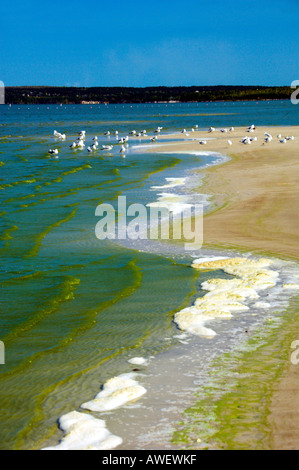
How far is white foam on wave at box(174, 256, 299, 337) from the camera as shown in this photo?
7.18 metres

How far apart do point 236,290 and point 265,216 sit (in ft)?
16.2

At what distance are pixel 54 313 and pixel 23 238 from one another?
4577 millimetres

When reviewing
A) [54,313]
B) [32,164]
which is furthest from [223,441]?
[32,164]

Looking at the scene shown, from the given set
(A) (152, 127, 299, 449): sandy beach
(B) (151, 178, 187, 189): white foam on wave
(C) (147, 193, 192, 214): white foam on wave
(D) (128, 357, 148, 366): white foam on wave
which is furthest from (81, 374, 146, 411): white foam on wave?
(B) (151, 178, 187, 189): white foam on wave

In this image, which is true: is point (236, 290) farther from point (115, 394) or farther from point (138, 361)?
point (115, 394)

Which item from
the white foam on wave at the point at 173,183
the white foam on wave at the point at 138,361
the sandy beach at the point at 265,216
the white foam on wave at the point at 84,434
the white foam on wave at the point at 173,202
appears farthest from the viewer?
the white foam on wave at the point at 173,183

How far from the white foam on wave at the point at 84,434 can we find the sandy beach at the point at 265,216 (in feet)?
4.07

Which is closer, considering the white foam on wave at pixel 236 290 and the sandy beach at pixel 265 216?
the sandy beach at pixel 265 216

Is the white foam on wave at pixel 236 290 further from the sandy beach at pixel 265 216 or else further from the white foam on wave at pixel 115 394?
the white foam on wave at pixel 115 394

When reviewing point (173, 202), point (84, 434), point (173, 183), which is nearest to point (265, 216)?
point (173, 202)

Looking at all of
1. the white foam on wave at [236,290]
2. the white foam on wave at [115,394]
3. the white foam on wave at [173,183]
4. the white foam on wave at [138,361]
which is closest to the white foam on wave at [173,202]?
the white foam on wave at [173,183]

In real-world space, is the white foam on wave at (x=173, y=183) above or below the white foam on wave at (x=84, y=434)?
above

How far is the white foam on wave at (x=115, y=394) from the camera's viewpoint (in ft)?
16.7
